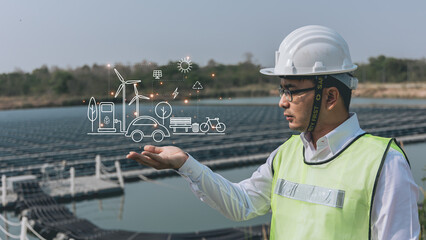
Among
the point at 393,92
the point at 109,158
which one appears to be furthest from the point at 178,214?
the point at 393,92

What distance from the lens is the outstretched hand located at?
1.91 metres

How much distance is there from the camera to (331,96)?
200 cm

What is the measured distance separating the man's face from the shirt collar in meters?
0.10

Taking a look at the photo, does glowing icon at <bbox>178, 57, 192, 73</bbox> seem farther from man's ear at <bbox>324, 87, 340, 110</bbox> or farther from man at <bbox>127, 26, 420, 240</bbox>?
man's ear at <bbox>324, 87, 340, 110</bbox>

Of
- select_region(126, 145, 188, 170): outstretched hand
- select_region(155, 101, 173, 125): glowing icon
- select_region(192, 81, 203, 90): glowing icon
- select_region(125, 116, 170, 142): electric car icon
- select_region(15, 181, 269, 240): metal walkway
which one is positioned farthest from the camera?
select_region(15, 181, 269, 240): metal walkway

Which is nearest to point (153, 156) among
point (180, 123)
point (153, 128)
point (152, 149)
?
point (152, 149)

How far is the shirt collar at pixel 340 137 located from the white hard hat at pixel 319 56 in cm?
17

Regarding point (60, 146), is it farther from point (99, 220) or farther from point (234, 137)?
point (99, 220)

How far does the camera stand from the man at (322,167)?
1.73 m

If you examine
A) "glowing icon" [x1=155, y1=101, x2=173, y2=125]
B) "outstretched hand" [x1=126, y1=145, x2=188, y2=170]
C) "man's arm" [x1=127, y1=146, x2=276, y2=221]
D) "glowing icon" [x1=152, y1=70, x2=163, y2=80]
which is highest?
"glowing icon" [x1=152, y1=70, x2=163, y2=80]

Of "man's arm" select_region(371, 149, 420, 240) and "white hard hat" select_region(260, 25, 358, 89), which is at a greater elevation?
"white hard hat" select_region(260, 25, 358, 89)

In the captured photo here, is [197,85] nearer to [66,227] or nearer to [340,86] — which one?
[340,86]

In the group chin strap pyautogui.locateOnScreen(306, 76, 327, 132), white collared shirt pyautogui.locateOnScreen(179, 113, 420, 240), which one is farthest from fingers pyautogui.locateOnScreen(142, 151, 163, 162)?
chin strap pyautogui.locateOnScreen(306, 76, 327, 132)

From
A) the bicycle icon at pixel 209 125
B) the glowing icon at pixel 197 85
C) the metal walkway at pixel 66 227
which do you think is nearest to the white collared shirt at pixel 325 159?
the bicycle icon at pixel 209 125
